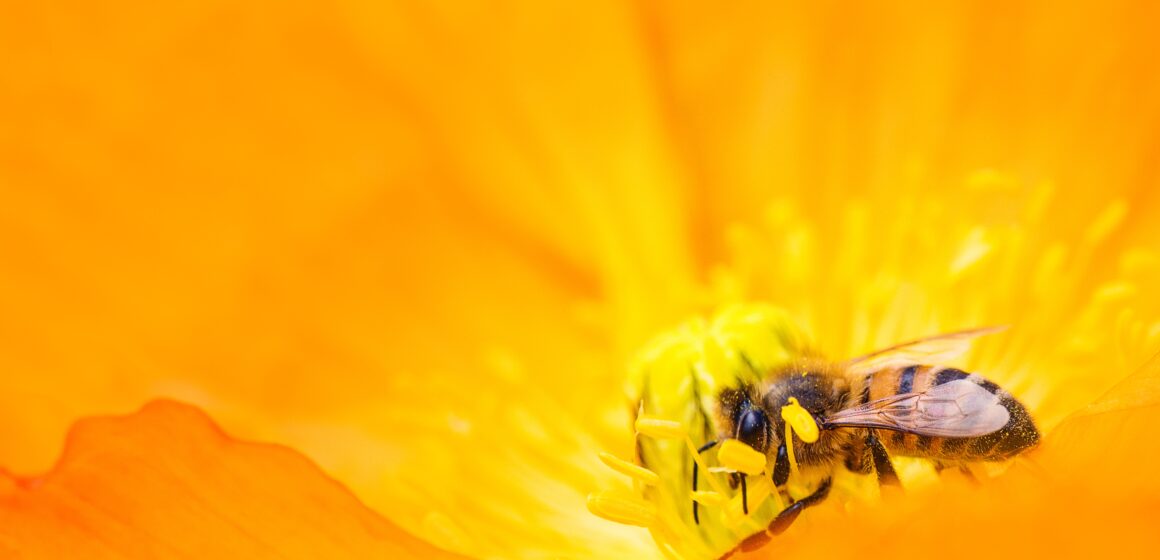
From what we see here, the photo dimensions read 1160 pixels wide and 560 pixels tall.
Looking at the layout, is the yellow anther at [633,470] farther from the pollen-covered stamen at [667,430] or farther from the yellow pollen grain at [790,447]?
the yellow pollen grain at [790,447]

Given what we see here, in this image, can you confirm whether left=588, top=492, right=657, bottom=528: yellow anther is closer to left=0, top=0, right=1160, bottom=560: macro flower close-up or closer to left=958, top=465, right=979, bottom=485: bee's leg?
left=0, top=0, right=1160, bottom=560: macro flower close-up

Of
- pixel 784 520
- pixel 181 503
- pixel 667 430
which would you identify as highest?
pixel 667 430

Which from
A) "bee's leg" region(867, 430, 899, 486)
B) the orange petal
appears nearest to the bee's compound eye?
"bee's leg" region(867, 430, 899, 486)

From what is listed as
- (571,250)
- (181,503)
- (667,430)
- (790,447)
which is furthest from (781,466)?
(571,250)

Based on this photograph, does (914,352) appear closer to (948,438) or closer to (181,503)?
(948,438)

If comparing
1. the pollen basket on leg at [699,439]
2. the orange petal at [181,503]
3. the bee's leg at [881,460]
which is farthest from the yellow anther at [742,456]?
the orange petal at [181,503]

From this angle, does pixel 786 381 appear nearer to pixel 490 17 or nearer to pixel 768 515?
pixel 768 515
